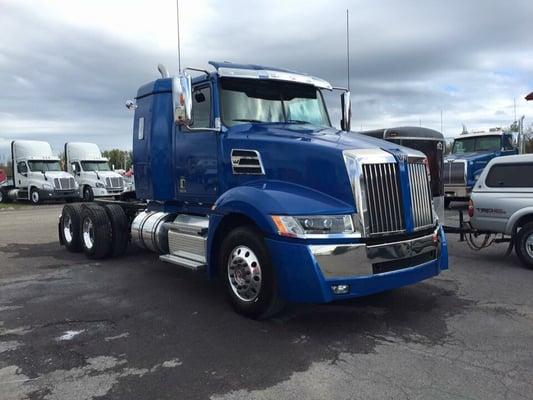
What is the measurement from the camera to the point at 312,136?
19.6 ft

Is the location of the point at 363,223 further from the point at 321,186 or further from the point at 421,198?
the point at 421,198

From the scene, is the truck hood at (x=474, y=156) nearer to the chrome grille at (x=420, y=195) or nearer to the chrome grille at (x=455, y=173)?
the chrome grille at (x=455, y=173)

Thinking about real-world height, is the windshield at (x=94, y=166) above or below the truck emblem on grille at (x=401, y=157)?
above

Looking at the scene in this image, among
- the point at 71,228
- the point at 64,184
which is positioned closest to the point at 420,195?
the point at 71,228

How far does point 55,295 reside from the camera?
23.1 ft

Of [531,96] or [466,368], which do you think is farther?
[531,96]

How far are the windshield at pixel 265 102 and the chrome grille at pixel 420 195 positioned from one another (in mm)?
1903

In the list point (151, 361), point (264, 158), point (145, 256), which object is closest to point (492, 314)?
point (264, 158)

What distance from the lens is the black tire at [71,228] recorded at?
10.2 meters

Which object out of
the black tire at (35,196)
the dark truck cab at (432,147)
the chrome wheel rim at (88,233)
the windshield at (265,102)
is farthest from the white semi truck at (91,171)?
the windshield at (265,102)

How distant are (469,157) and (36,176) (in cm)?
2135

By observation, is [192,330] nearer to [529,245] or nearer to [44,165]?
[529,245]

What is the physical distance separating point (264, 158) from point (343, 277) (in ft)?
5.66

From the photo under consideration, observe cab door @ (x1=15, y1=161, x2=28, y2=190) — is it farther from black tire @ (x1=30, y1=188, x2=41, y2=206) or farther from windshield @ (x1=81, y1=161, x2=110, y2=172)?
windshield @ (x1=81, y1=161, x2=110, y2=172)
